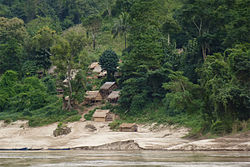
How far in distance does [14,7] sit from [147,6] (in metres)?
58.5

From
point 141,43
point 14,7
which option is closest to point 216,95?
point 141,43

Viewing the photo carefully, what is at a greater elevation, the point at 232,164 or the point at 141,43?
the point at 141,43

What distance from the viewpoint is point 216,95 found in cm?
3256

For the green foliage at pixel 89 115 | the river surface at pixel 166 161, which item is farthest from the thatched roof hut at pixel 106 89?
the river surface at pixel 166 161

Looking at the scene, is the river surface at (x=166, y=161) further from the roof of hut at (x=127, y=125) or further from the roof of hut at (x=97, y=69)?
the roof of hut at (x=97, y=69)

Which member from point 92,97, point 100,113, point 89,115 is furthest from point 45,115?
point 100,113

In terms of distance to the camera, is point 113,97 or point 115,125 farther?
point 113,97

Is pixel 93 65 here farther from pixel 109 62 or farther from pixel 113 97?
pixel 113 97

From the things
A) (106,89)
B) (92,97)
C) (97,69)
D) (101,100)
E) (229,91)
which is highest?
(229,91)

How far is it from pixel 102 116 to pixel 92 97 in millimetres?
6445

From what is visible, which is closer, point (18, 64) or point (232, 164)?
point (232, 164)

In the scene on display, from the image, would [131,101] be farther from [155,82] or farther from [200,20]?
[200,20]

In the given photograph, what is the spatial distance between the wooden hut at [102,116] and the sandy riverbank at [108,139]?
35.7 inches

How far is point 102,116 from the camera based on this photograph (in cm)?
4956
